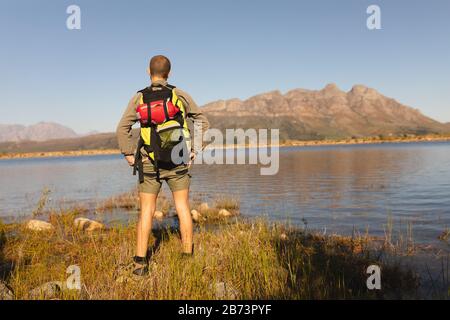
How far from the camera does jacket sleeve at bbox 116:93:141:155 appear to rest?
4.94m

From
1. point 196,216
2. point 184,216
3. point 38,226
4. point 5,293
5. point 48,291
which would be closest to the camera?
point 5,293

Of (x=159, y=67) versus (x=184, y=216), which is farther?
(x=184, y=216)

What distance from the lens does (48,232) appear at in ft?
31.1

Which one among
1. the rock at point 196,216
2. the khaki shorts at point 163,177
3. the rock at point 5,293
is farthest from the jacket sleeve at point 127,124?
the rock at point 196,216

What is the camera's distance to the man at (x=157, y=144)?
482 centimetres

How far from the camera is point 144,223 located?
5043mm

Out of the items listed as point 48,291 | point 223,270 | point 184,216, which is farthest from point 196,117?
point 48,291

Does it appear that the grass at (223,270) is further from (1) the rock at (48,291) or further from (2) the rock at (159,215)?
(2) the rock at (159,215)

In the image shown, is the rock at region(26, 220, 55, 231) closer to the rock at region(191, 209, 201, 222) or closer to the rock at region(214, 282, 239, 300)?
the rock at region(191, 209, 201, 222)

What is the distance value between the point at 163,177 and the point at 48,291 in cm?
211

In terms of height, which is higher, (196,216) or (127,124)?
(127,124)

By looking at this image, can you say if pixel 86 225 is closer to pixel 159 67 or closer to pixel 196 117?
pixel 196 117
